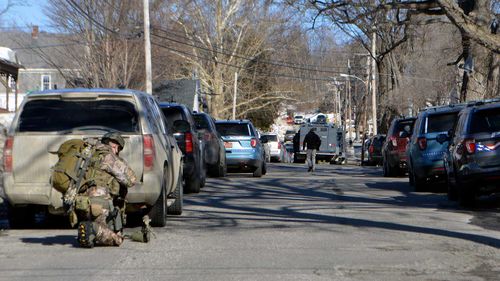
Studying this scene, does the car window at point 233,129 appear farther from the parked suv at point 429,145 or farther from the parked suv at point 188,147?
the parked suv at point 429,145

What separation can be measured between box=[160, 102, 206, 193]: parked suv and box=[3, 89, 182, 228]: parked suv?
552 centimetres

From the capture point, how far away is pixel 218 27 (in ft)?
182

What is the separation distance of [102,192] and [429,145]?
10.5m

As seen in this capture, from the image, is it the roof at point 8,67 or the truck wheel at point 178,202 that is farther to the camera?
the roof at point 8,67

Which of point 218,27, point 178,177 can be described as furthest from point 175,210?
point 218,27

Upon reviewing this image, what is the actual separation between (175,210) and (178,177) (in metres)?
0.59

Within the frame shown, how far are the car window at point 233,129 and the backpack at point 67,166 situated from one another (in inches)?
593

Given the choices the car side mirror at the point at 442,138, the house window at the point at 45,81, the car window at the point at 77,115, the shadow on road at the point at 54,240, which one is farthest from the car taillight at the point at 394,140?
the house window at the point at 45,81

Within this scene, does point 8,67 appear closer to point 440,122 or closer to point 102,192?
point 440,122

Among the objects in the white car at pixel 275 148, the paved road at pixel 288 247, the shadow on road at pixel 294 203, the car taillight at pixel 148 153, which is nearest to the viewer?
the paved road at pixel 288 247

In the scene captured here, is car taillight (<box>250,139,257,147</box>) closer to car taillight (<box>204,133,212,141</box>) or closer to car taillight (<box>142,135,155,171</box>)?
car taillight (<box>204,133,212,141</box>)

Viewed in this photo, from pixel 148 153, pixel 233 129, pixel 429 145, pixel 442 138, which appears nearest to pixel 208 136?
A: pixel 233 129

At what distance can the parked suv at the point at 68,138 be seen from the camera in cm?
1059

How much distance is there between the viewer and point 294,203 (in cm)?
1545
